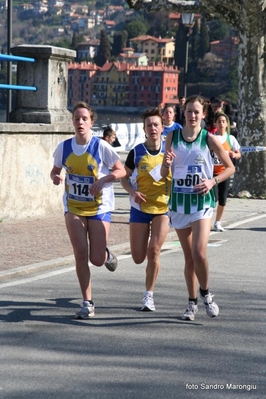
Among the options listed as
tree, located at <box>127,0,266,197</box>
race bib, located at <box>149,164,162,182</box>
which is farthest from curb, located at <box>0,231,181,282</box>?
tree, located at <box>127,0,266,197</box>

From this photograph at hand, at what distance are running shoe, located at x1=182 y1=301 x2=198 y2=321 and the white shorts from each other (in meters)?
0.65

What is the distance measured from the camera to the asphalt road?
5613mm

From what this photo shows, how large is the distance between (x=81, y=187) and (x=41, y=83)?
7.44m

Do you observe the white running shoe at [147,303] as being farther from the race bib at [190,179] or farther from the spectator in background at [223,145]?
the spectator in background at [223,145]

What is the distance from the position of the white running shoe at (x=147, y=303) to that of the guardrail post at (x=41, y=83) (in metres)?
7.26

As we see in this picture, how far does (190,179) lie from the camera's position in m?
7.49

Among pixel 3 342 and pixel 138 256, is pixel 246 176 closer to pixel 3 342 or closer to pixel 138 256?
pixel 138 256

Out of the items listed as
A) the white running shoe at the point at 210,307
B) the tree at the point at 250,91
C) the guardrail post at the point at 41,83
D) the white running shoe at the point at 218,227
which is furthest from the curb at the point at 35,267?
the tree at the point at 250,91

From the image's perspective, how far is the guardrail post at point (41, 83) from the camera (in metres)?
14.8

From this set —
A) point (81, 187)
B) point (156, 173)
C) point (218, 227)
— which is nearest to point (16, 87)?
point (218, 227)

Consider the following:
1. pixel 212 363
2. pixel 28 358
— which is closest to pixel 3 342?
pixel 28 358

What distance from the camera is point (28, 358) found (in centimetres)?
624

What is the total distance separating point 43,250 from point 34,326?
155 inches

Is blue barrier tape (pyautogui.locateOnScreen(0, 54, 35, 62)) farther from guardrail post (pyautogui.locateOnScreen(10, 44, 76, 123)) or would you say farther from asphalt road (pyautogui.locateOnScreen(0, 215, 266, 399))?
asphalt road (pyautogui.locateOnScreen(0, 215, 266, 399))
